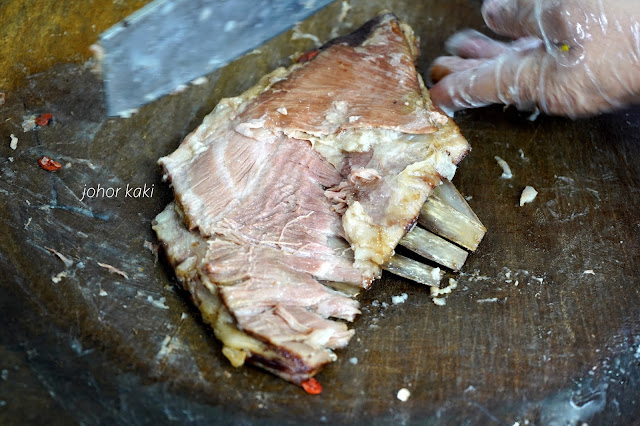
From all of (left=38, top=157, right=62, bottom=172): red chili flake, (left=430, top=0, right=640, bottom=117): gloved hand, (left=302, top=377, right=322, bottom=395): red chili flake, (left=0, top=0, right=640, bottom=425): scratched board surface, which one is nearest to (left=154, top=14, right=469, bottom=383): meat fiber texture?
(left=302, top=377, right=322, bottom=395): red chili flake

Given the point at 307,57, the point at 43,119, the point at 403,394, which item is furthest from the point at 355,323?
the point at 43,119

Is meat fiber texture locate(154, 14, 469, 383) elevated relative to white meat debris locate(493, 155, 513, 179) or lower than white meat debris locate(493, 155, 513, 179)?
elevated

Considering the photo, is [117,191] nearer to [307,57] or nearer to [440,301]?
[307,57]

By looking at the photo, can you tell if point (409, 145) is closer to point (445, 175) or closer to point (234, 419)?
point (445, 175)

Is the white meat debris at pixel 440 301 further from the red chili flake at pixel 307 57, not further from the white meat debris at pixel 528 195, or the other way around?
the red chili flake at pixel 307 57

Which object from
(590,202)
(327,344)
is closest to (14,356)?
(327,344)

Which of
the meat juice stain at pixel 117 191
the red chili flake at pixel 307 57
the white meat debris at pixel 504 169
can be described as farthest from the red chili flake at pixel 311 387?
the red chili flake at pixel 307 57

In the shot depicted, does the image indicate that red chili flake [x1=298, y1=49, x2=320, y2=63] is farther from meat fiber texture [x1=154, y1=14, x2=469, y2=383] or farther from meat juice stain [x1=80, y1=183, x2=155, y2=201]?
meat juice stain [x1=80, y1=183, x2=155, y2=201]
